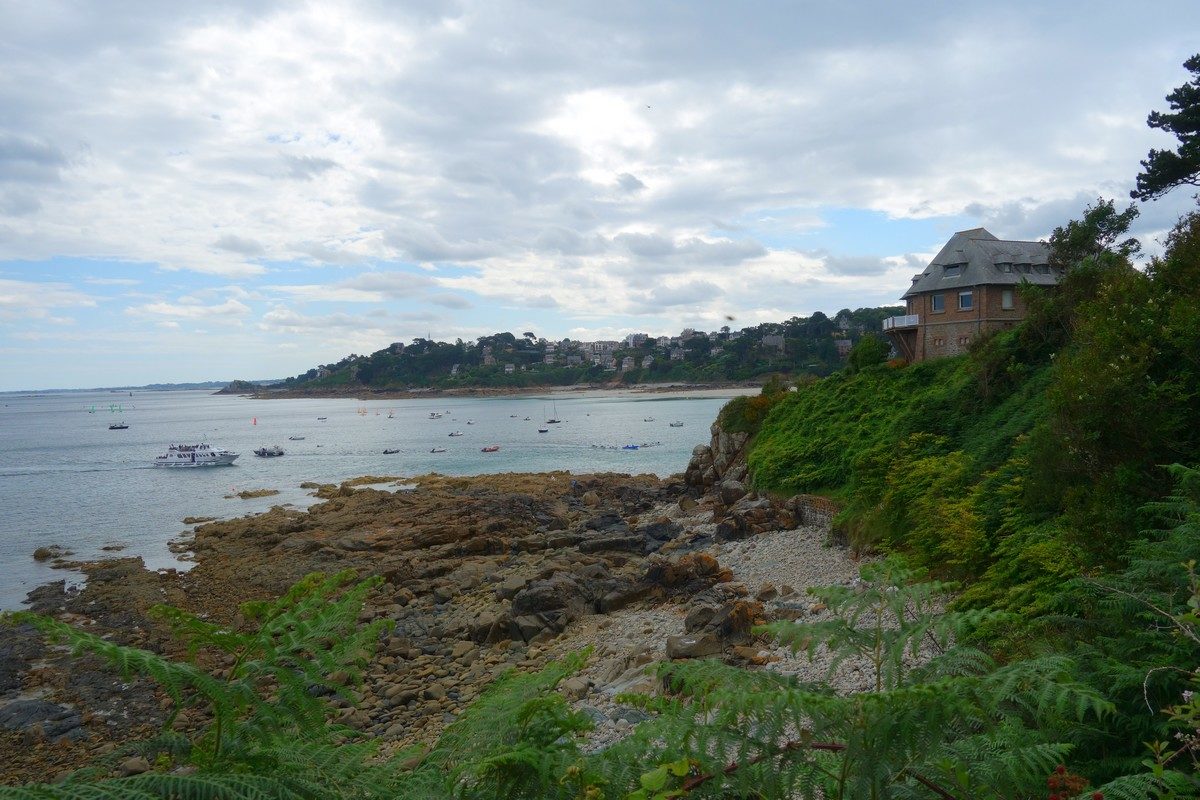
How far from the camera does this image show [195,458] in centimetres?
6291

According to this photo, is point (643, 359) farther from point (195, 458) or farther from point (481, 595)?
point (481, 595)

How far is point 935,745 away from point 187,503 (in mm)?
50143

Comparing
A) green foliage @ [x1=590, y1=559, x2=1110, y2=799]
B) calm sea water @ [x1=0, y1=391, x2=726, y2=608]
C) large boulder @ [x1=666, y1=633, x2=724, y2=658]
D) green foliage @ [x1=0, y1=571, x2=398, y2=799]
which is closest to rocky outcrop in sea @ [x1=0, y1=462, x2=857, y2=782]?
large boulder @ [x1=666, y1=633, x2=724, y2=658]

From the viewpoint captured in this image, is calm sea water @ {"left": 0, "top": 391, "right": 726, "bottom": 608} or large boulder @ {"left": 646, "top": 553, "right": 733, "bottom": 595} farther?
calm sea water @ {"left": 0, "top": 391, "right": 726, "bottom": 608}

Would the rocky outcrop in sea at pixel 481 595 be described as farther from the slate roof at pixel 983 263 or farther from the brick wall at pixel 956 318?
the slate roof at pixel 983 263

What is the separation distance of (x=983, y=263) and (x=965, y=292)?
1200mm

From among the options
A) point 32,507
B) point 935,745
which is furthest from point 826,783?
point 32,507

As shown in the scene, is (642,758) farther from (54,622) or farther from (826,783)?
(54,622)

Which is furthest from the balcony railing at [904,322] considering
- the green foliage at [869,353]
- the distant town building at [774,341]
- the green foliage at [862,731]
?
the distant town building at [774,341]

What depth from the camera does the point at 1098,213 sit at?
Answer: 21703 millimetres

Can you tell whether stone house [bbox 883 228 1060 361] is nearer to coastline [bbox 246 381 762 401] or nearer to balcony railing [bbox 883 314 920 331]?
balcony railing [bbox 883 314 920 331]

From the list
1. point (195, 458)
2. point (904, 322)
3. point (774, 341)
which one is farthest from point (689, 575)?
point (774, 341)

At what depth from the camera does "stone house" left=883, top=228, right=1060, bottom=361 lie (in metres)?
27.6

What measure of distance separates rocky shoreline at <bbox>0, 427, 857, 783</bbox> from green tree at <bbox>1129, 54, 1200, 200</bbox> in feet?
39.5
